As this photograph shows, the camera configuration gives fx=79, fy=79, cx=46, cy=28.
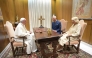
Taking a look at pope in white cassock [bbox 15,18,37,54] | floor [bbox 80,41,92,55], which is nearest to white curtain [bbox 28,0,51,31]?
pope in white cassock [bbox 15,18,37,54]

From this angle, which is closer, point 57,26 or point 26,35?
point 26,35

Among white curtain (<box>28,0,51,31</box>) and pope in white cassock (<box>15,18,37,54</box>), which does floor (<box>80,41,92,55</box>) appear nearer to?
pope in white cassock (<box>15,18,37,54</box>)

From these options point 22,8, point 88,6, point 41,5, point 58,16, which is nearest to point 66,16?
point 58,16

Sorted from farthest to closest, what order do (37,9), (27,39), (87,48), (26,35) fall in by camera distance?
(37,9) < (87,48) < (27,39) < (26,35)

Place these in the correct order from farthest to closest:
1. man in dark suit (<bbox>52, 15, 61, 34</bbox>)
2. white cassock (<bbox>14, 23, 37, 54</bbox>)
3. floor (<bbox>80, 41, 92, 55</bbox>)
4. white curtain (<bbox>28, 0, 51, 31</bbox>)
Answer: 1. white curtain (<bbox>28, 0, 51, 31</bbox>)
2. man in dark suit (<bbox>52, 15, 61, 34</bbox>)
3. floor (<bbox>80, 41, 92, 55</bbox>)
4. white cassock (<bbox>14, 23, 37, 54</bbox>)

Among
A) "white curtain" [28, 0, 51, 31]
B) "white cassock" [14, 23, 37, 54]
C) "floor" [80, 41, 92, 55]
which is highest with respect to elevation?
"white curtain" [28, 0, 51, 31]

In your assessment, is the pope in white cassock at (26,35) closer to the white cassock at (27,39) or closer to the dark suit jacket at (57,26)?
the white cassock at (27,39)

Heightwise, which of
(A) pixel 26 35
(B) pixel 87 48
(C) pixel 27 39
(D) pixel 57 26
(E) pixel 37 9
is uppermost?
(E) pixel 37 9

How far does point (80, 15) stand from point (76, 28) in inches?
50.2

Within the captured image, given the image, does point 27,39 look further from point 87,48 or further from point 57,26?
point 87,48

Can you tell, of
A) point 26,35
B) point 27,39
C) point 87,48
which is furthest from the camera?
point 87,48

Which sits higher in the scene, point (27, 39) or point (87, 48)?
point (27, 39)

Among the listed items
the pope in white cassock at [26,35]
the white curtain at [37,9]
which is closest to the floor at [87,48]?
the pope in white cassock at [26,35]

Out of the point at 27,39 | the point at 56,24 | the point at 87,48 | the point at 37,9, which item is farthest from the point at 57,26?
the point at 37,9
